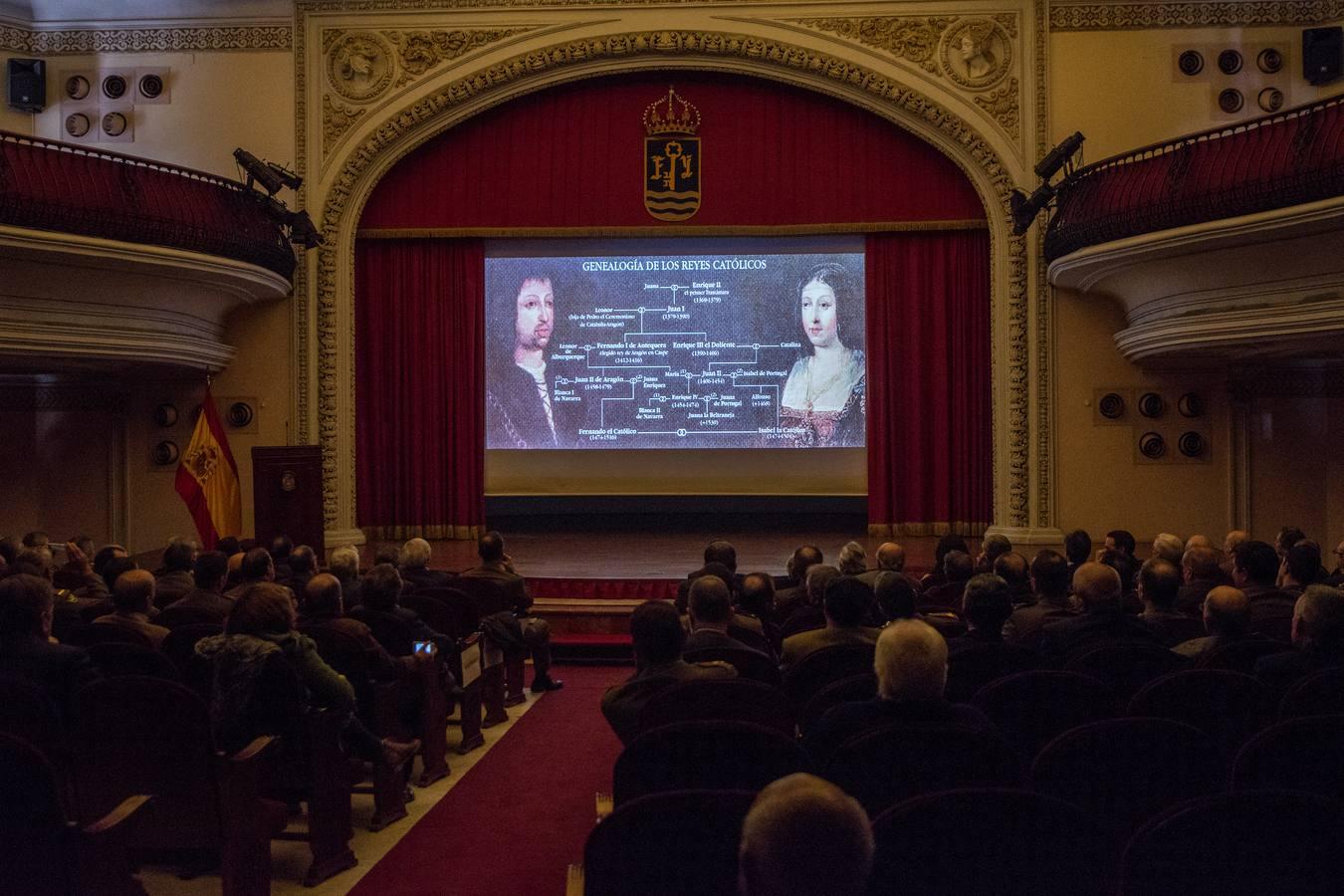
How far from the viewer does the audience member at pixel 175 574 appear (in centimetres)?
605

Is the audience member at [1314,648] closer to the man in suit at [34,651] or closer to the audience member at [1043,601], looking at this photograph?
the audience member at [1043,601]

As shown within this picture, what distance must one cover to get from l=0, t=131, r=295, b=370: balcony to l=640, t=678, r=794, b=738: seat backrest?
26.4 ft

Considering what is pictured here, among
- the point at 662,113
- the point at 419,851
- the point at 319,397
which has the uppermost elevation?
the point at 662,113

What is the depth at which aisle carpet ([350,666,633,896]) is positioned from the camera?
3.89 m

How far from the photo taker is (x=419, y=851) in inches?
165

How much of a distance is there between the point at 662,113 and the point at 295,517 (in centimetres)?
611

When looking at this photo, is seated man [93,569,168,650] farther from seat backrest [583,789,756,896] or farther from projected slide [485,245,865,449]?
projected slide [485,245,865,449]

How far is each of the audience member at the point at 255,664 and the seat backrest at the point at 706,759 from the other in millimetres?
1539

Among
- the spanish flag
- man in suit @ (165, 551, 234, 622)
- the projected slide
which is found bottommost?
man in suit @ (165, 551, 234, 622)

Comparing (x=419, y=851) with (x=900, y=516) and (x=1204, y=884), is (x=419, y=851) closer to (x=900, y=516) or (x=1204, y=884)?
(x=1204, y=884)

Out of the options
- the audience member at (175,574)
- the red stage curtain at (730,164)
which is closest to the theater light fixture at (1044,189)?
the red stage curtain at (730,164)

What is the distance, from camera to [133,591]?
461 centimetres

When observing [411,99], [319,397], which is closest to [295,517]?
[319,397]

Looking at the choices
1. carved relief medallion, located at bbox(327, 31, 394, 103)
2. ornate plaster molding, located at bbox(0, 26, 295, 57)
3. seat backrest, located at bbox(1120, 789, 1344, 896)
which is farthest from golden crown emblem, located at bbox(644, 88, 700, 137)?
seat backrest, located at bbox(1120, 789, 1344, 896)
